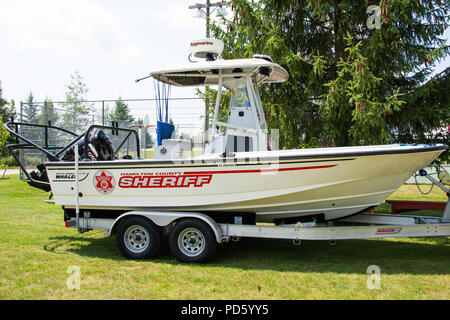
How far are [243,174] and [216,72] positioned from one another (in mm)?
1853

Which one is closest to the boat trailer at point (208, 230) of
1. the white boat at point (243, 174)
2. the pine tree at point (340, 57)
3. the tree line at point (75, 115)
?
the white boat at point (243, 174)

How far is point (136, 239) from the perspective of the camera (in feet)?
18.0

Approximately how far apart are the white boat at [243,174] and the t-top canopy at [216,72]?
0.02 meters

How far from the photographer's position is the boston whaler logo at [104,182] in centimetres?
541

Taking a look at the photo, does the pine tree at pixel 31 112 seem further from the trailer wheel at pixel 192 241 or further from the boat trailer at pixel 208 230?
the trailer wheel at pixel 192 241

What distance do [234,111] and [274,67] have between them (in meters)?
0.88

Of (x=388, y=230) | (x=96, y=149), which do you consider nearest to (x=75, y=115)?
(x=96, y=149)

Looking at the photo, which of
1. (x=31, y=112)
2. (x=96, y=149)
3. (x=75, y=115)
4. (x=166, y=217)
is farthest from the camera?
(x=31, y=112)

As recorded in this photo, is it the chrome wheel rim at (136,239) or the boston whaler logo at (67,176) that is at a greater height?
the boston whaler logo at (67,176)

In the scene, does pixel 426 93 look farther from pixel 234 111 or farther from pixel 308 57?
pixel 234 111

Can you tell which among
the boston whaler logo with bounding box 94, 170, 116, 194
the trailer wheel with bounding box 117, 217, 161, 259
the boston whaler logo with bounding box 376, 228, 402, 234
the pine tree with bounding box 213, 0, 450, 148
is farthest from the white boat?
the pine tree with bounding box 213, 0, 450, 148

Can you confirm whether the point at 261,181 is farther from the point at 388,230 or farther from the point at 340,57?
the point at 340,57
